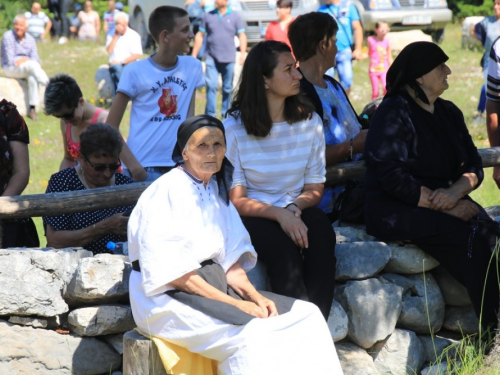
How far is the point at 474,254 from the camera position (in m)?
4.46

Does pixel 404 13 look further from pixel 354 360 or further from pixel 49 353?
pixel 49 353

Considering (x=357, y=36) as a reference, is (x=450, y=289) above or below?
below

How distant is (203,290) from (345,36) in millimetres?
8918

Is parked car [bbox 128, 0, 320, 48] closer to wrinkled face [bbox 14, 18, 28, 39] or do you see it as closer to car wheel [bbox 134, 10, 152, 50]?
car wheel [bbox 134, 10, 152, 50]

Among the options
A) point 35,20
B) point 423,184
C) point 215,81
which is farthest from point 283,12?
point 35,20

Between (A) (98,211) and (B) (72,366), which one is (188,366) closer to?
(B) (72,366)

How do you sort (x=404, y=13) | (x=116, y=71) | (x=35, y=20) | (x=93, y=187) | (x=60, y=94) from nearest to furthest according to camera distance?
1. (x=93, y=187)
2. (x=60, y=94)
3. (x=116, y=71)
4. (x=404, y=13)
5. (x=35, y=20)

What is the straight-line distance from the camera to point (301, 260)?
4273mm

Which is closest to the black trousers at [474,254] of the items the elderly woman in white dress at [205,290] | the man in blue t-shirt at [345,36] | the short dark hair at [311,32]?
the elderly woman in white dress at [205,290]

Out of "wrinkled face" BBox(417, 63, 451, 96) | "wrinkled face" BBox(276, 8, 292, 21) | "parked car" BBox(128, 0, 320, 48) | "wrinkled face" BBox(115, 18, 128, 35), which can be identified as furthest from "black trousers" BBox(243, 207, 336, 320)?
"parked car" BBox(128, 0, 320, 48)

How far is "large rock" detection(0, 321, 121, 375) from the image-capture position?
4145 millimetres

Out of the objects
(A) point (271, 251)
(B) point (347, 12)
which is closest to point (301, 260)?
(A) point (271, 251)

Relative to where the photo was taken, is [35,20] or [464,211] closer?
[464,211]

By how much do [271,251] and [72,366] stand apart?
3.79 feet
